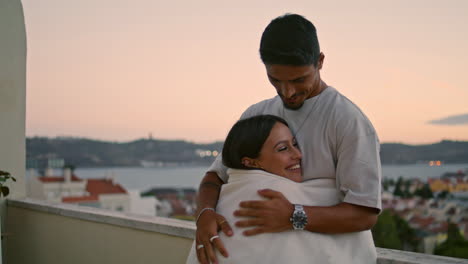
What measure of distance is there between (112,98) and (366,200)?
28678mm

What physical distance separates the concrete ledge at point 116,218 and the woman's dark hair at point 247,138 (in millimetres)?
1097

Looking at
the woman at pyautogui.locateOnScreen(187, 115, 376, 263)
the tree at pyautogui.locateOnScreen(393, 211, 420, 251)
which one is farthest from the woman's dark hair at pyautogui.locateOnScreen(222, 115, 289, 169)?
the tree at pyautogui.locateOnScreen(393, 211, 420, 251)

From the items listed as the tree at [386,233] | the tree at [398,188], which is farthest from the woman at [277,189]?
the tree at [398,188]

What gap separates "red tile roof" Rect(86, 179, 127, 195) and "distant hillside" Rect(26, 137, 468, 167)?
11.7m

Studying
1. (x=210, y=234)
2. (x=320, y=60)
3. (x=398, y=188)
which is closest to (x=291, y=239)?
(x=210, y=234)

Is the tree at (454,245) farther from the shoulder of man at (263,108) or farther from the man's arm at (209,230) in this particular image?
the man's arm at (209,230)

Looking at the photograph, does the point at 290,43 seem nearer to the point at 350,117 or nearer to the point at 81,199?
the point at 350,117

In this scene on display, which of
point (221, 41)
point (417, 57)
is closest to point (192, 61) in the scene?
point (221, 41)

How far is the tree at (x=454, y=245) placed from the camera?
769 inches

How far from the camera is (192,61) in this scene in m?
23.8

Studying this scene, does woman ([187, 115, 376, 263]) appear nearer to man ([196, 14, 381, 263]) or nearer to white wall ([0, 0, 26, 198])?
man ([196, 14, 381, 263])

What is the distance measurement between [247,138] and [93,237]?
2196mm

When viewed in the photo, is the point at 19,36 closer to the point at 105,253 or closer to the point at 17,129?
the point at 17,129

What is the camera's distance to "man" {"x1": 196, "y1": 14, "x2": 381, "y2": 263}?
1.20 metres
